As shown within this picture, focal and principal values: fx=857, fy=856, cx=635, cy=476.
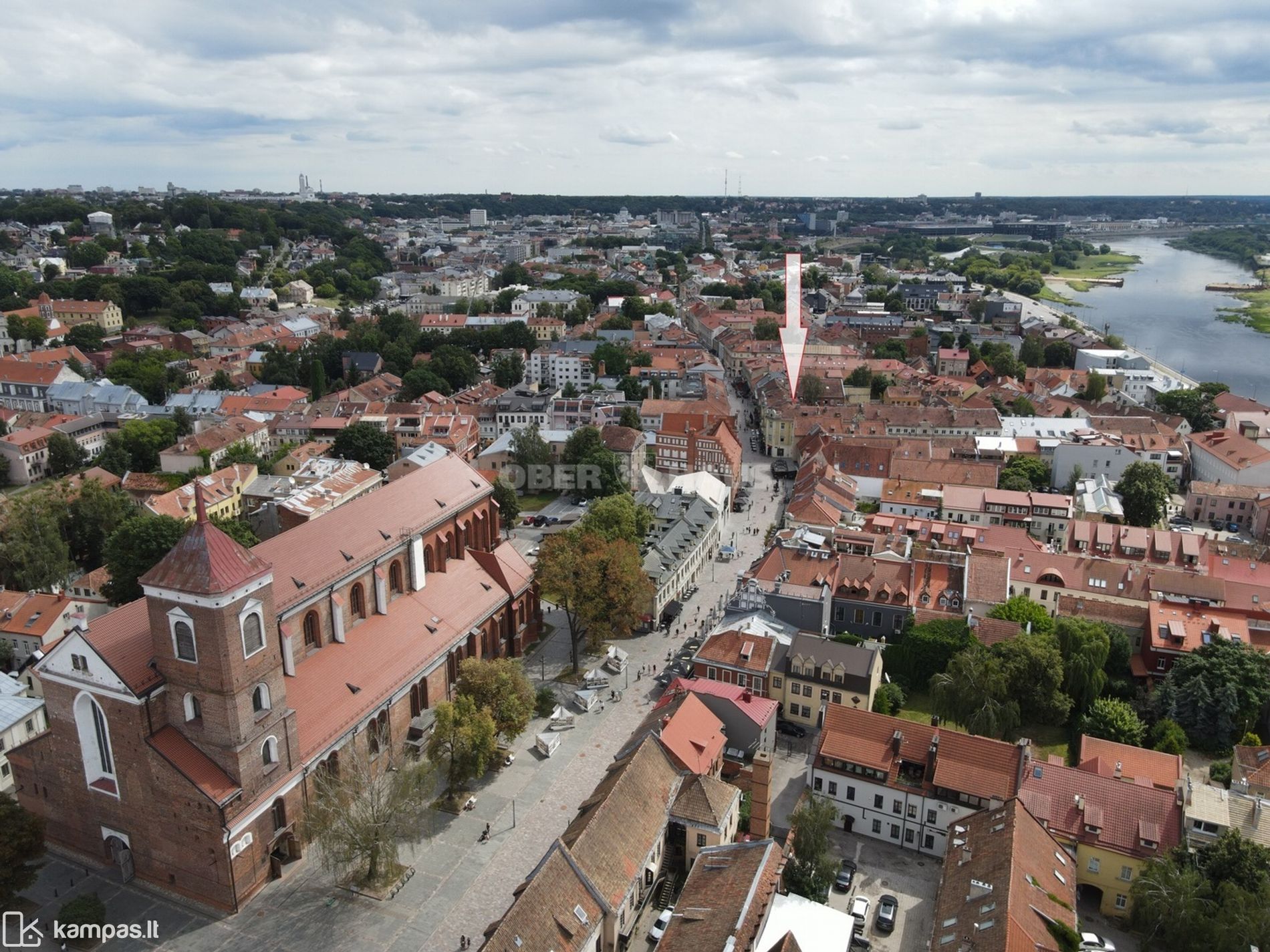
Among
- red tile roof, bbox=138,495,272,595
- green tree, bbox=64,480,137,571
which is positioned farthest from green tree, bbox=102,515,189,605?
red tile roof, bbox=138,495,272,595

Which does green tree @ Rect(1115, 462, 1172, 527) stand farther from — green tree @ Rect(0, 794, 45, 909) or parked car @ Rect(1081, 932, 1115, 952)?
green tree @ Rect(0, 794, 45, 909)

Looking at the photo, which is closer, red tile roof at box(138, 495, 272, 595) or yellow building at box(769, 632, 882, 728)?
red tile roof at box(138, 495, 272, 595)

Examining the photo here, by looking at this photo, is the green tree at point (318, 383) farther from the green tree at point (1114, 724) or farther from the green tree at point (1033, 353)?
the green tree at point (1033, 353)

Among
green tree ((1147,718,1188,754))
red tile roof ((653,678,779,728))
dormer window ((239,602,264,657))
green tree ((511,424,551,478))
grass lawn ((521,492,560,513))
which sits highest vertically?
dormer window ((239,602,264,657))

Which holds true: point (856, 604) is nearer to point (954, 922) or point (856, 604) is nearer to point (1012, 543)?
point (1012, 543)

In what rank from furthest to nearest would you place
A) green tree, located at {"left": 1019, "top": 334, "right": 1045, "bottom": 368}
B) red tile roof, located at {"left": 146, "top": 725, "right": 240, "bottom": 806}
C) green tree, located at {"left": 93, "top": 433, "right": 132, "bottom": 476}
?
1. green tree, located at {"left": 1019, "top": 334, "right": 1045, "bottom": 368}
2. green tree, located at {"left": 93, "top": 433, "right": 132, "bottom": 476}
3. red tile roof, located at {"left": 146, "top": 725, "right": 240, "bottom": 806}

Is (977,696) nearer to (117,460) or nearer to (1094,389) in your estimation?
(1094,389)
